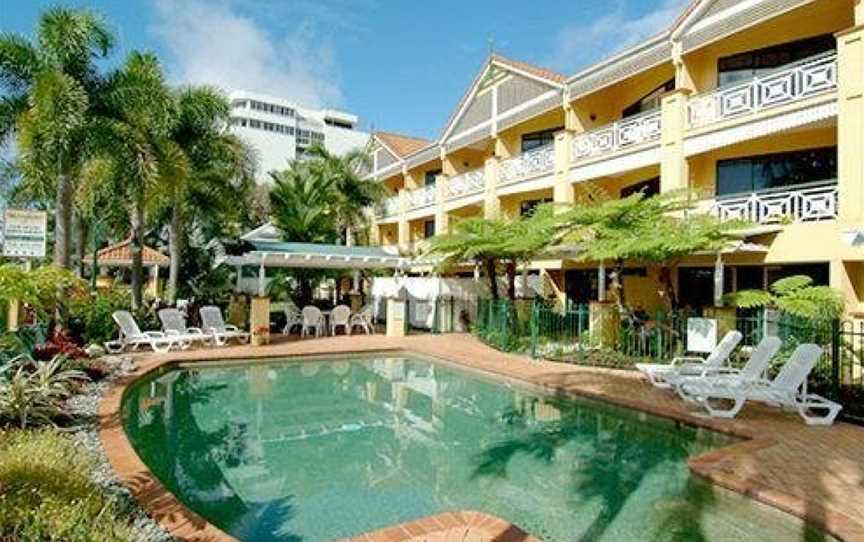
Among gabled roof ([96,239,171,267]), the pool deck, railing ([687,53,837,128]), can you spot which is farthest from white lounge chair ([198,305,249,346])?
gabled roof ([96,239,171,267])

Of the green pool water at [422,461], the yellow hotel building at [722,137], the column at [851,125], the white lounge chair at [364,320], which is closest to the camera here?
the green pool water at [422,461]

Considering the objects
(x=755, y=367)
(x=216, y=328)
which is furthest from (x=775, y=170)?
(x=216, y=328)

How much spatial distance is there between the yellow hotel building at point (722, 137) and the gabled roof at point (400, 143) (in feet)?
36.3

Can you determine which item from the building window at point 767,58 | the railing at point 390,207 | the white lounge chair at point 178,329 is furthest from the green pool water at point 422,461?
the railing at point 390,207

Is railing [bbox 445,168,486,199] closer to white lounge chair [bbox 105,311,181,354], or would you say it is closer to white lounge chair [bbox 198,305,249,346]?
white lounge chair [bbox 198,305,249,346]

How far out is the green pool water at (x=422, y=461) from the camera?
6496 mm

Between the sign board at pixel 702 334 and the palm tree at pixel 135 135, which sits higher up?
the palm tree at pixel 135 135

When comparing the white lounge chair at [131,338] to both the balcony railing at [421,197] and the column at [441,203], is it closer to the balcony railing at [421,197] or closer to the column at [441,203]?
the column at [441,203]

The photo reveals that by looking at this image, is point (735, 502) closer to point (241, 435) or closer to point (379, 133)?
point (241, 435)

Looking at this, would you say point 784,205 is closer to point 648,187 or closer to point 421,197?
point 648,187

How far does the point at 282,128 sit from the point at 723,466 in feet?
357

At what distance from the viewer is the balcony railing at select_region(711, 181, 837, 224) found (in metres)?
14.3

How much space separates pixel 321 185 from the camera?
29.4 m

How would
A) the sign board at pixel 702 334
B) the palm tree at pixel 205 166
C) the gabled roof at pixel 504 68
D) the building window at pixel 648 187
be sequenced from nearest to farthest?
1. the sign board at pixel 702 334
2. the building window at pixel 648 187
3. the palm tree at pixel 205 166
4. the gabled roof at pixel 504 68
